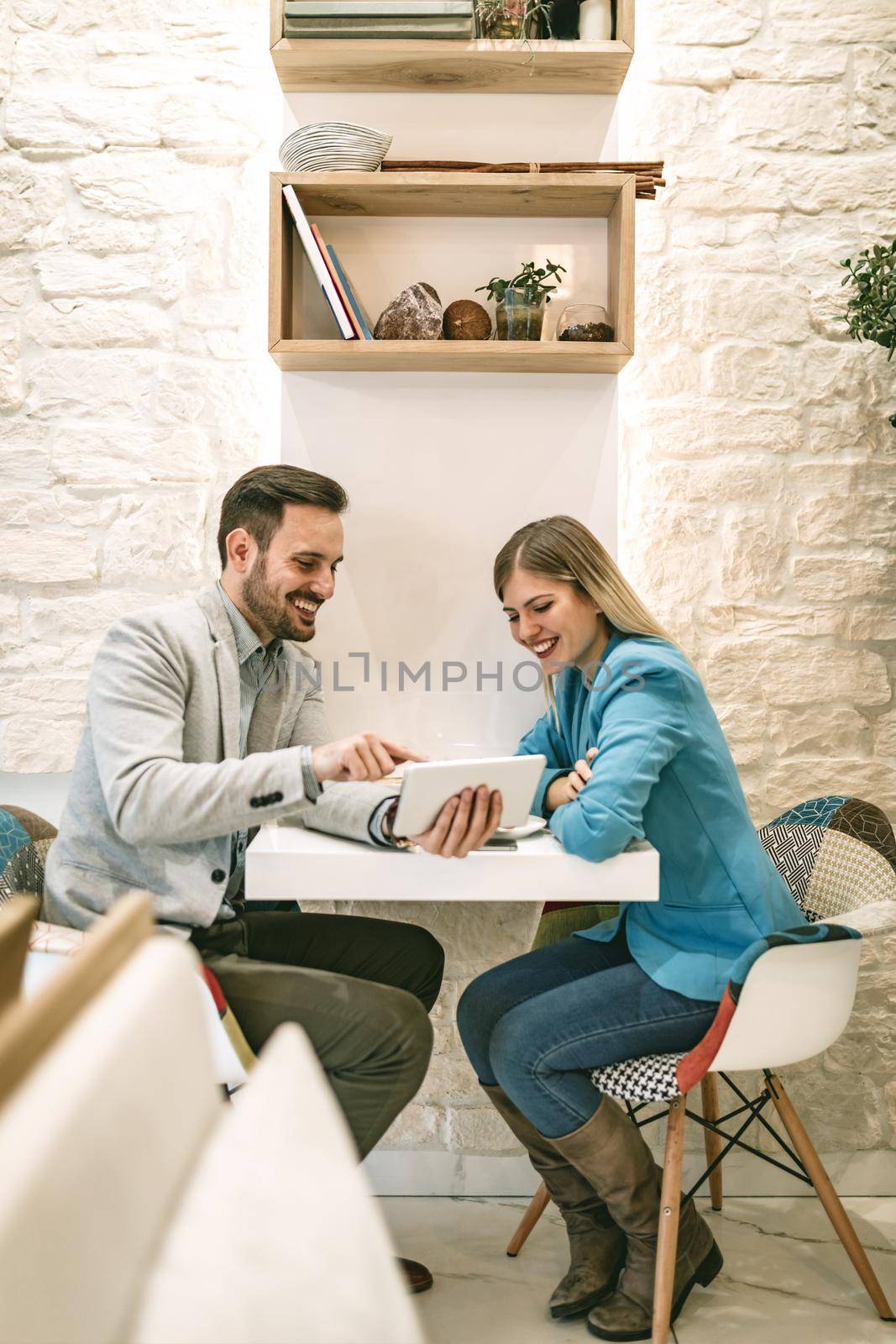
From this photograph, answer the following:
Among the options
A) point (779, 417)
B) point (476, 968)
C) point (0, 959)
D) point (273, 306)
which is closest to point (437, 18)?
point (273, 306)

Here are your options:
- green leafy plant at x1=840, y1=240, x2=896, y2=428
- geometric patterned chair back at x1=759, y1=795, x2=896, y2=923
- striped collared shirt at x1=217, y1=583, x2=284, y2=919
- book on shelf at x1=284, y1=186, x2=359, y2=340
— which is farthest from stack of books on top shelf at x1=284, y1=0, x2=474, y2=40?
geometric patterned chair back at x1=759, y1=795, x2=896, y2=923

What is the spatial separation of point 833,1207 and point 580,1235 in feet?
1.55

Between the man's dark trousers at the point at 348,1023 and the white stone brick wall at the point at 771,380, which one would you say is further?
the white stone brick wall at the point at 771,380

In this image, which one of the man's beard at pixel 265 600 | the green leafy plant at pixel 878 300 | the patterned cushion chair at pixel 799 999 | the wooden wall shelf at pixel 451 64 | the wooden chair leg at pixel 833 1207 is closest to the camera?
the patterned cushion chair at pixel 799 999

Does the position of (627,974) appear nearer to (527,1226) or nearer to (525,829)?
(525,829)

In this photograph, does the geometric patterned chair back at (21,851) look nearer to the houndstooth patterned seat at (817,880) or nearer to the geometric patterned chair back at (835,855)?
the houndstooth patterned seat at (817,880)

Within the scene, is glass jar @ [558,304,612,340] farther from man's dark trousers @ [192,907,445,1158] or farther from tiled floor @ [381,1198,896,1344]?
tiled floor @ [381,1198,896,1344]

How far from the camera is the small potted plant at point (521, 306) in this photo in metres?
2.50

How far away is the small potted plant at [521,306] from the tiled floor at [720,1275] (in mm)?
1999

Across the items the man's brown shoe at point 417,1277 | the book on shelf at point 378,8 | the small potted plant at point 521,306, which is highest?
the book on shelf at point 378,8

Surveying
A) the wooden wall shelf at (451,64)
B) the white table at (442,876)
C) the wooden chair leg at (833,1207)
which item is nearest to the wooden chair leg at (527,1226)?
the wooden chair leg at (833,1207)

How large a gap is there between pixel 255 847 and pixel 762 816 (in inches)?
55.1

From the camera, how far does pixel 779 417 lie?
8.82 ft

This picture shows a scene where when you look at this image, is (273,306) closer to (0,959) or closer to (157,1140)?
(0,959)
